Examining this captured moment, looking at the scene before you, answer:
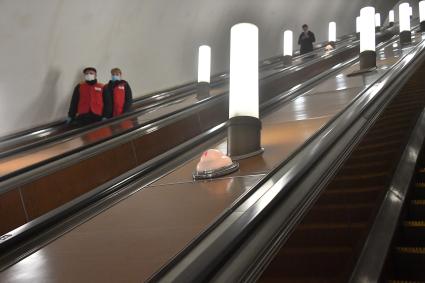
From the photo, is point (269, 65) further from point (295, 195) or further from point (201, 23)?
point (295, 195)

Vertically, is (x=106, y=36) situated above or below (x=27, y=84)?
above

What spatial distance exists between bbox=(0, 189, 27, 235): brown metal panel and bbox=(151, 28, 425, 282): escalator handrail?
2.08m

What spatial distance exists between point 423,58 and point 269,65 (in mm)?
6728

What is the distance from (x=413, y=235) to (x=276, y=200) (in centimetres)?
143

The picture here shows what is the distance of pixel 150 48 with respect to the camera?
11000 mm

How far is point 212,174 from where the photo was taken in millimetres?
3537

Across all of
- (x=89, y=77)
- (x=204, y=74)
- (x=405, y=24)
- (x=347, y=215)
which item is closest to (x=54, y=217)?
(x=347, y=215)

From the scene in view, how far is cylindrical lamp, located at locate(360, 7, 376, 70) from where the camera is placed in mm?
7922

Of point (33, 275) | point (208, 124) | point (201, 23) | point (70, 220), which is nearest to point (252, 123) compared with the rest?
point (70, 220)

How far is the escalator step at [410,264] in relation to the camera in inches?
113

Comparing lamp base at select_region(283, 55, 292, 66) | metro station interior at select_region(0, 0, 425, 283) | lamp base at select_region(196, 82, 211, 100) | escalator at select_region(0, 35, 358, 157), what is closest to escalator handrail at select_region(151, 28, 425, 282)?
metro station interior at select_region(0, 0, 425, 283)

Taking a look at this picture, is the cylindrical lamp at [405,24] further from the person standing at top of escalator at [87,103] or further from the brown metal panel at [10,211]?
the brown metal panel at [10,211]

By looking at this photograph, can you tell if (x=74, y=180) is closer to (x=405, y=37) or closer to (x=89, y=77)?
(x=89, y=77)

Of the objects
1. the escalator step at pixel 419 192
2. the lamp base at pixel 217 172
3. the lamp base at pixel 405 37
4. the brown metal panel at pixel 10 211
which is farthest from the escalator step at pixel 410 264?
the lamp base at pixel 405 37
